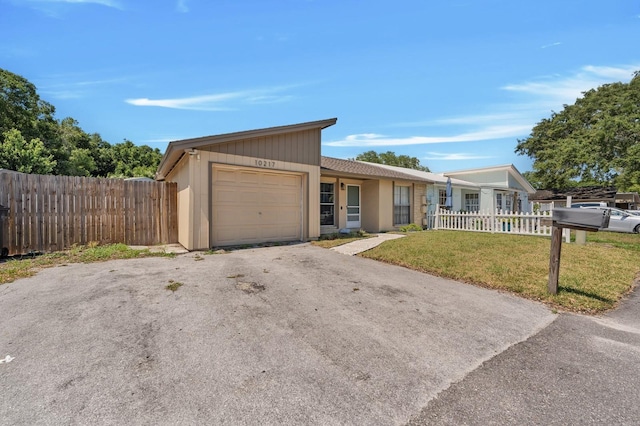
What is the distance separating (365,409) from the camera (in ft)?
6.82

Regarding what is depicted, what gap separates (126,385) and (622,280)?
8.78m

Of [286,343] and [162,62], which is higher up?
[162,62]

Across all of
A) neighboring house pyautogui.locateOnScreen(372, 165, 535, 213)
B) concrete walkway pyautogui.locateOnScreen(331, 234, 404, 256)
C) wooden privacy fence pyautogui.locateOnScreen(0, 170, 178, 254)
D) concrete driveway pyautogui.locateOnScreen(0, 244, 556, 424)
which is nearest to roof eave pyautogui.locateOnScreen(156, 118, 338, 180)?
wooden privacy fence pyautogui.locateOnScreen(0, 170, 178, 254)

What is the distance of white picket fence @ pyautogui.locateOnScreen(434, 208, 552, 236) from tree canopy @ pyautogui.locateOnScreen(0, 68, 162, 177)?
2074cm

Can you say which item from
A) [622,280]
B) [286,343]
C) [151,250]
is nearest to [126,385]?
[286,343]

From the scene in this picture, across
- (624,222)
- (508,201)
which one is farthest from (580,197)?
(624,222)

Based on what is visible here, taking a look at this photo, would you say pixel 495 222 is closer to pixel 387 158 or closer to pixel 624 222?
pixel 624 222

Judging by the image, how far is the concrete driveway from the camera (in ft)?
6.80

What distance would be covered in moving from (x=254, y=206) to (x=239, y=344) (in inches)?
254

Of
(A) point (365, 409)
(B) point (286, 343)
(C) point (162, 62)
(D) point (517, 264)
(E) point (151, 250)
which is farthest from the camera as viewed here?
(C) point (162, 62)

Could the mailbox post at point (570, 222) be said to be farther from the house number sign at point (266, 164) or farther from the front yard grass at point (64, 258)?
the front yard grass at point (64, 258)

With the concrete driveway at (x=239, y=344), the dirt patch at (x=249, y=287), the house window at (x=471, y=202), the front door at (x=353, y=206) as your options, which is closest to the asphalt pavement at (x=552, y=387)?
the concrete driveway at (x=239, y=344)

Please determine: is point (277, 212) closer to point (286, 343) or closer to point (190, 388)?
point (286, 343)

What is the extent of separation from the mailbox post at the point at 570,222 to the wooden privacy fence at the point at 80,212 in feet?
32.5
